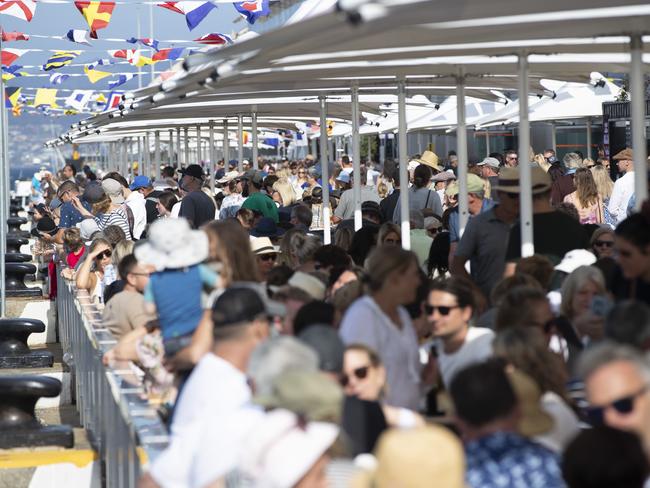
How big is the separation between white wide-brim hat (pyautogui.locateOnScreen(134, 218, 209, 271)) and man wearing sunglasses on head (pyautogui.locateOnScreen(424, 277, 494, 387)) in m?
1.11

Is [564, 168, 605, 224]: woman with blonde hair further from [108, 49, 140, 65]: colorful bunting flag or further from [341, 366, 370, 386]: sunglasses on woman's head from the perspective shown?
[108, 49, 140, 65]: colorful bunting flag

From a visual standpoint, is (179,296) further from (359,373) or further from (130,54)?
(130,54)

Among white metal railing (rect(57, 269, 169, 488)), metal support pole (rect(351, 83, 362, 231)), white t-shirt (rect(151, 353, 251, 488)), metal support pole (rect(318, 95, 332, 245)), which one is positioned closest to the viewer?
white t-shirt (rect(151, 353, 251, 488))

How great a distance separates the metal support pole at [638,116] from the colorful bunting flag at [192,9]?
1578cm

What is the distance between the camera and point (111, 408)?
8.41 metres

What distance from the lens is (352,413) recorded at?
18.7 feet

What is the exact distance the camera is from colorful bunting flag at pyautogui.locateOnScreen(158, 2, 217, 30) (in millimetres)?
24359

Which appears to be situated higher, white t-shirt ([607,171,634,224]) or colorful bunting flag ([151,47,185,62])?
colorful bunting flag ([151,47,185,62])

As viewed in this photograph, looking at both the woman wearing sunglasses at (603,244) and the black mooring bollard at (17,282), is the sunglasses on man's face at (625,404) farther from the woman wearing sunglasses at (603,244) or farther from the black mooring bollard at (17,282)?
the black mooring bollard at (17,282)

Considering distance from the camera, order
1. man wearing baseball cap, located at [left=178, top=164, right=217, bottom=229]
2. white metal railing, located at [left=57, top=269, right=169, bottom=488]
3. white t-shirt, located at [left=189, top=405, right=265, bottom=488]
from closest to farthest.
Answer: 1. white t-shirt, located at [left=189, top=405, right=265, bottom=488]
2. white metal railing, located at [left=57, top=269, right=169, bottom=488]
3. man wearing baseball cap, located at [left=178, top=164, right=217, bottom=229]

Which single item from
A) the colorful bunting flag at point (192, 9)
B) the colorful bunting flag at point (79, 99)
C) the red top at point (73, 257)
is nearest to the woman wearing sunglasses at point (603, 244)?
the red top at point (73, 257)

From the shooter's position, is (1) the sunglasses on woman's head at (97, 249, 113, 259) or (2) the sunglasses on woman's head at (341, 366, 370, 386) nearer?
(2) the sunglasses on woman's head at (341, 366, 370, 386)

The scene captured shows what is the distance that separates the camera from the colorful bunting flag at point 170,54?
102 ft

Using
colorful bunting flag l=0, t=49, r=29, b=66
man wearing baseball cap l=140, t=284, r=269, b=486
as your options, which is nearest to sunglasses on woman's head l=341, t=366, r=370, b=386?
man wearing baseball cap l=140, t=284, r=269, b=486
